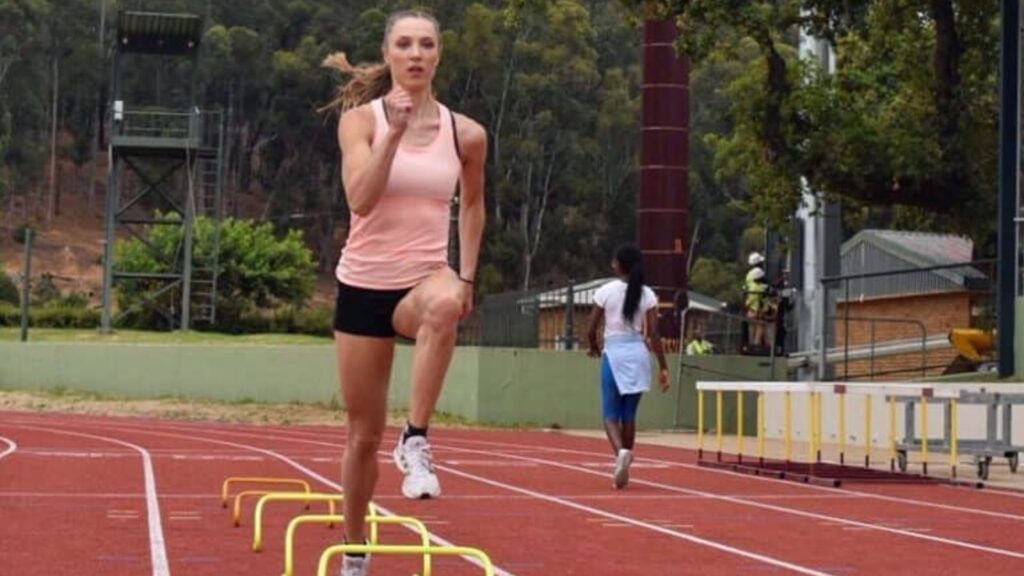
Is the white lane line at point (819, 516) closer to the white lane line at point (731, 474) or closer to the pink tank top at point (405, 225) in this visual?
the white lane line at point (731, 474)

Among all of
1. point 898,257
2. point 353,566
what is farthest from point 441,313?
point 898,257

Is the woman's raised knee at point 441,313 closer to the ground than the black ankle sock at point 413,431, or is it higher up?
higher up

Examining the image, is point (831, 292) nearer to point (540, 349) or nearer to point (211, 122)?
point (540, 349)

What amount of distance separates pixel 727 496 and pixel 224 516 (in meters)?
4.38

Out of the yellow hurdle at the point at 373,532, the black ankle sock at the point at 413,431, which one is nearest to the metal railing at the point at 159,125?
the yellow hurdle at the point at 373,532

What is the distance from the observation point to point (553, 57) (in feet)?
244

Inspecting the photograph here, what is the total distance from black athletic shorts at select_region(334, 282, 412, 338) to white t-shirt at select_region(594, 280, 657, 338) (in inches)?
332

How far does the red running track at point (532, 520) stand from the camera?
9672mm

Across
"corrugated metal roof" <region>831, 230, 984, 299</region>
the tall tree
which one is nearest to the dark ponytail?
the tall tree

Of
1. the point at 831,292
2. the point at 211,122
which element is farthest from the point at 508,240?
the point at 831,292

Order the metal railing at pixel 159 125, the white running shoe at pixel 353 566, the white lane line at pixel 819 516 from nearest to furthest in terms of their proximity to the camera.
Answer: the white running shoe at pixel 353 566, the white lane line at pixel 819 516, the metal railing at pixel 159 125

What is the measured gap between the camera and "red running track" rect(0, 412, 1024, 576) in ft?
31.7

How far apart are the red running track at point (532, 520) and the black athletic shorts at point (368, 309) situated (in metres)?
2.56

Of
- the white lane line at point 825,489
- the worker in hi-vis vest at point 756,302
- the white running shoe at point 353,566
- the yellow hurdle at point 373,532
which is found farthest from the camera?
the worker in hi-vis vest at point 756,302
